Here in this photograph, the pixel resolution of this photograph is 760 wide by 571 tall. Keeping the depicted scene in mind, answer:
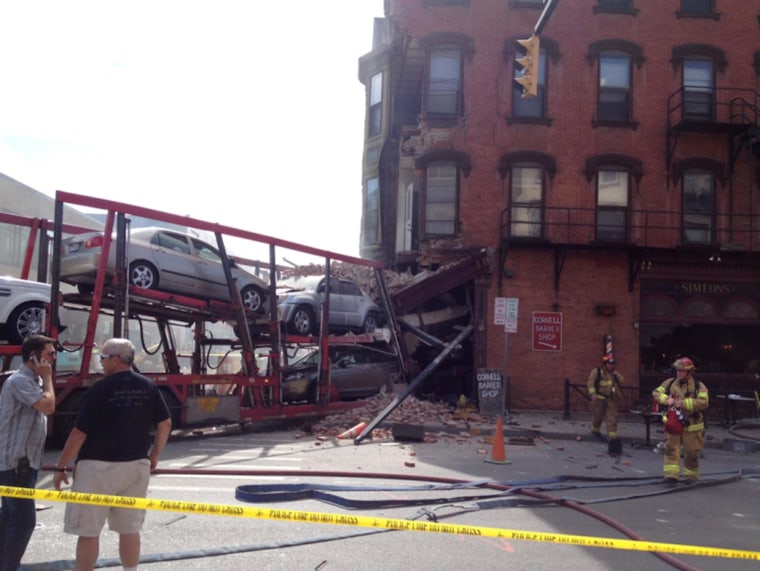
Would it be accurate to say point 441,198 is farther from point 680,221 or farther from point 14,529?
point 14,529

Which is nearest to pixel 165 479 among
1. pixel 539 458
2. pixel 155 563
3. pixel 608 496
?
pixel 155 563

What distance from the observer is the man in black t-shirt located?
4406 millimetres

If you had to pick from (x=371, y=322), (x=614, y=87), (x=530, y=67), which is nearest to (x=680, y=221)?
(x=614, y=87)

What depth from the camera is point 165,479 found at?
340 inches

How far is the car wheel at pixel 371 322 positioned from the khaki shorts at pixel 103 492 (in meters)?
12.8

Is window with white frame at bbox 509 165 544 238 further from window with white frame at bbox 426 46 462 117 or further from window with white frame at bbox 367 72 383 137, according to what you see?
window with white frame at bbox 367 72 383 137

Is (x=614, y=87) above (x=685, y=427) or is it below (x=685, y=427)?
above

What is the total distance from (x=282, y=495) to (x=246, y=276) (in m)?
7.28

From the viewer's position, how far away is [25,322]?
10.8 metres

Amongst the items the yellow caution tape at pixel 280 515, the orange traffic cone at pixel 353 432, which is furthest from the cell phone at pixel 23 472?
the orange traffic cone at pixel 353 432

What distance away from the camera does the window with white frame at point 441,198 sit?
20.6 metres

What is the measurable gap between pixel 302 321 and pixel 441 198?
733 centimetres

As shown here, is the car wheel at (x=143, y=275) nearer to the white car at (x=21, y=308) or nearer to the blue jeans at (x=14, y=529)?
the white car at (x=21, y=308)

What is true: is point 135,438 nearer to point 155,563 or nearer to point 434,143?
point 155,563
